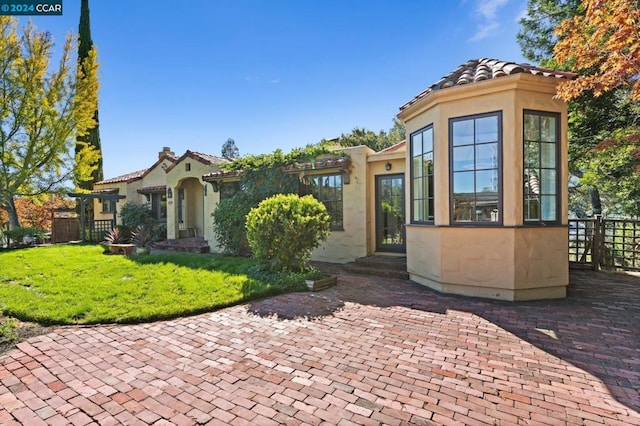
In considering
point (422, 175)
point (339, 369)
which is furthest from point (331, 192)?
point (339, 369)

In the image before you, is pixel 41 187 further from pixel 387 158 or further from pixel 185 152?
pixel 387 158

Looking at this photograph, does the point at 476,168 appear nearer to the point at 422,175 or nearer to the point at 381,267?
the point at 422,175

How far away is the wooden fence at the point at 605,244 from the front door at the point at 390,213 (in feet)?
16.1

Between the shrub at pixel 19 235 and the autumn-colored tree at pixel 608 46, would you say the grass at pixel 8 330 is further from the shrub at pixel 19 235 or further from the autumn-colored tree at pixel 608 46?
the shrub at pixel 19 235

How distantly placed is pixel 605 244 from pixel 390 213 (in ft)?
19.9

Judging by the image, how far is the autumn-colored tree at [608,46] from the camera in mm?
4910

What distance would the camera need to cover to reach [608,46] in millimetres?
5078

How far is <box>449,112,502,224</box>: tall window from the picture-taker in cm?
629

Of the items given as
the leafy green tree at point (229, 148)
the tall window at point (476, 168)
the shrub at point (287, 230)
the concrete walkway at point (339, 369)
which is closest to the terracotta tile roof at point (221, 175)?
the shrub at point (287, 230)

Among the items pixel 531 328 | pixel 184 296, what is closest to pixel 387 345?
pixel 531 328

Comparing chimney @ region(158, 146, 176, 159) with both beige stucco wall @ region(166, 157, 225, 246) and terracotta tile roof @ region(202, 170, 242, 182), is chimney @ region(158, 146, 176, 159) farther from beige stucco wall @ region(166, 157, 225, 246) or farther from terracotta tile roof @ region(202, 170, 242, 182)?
terracotta tile roof @ region(202, 170, 242, 182)

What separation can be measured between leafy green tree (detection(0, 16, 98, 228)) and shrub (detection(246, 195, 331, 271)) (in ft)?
44.9

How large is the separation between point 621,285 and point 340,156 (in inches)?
304

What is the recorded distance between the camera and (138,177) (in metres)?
19.6
